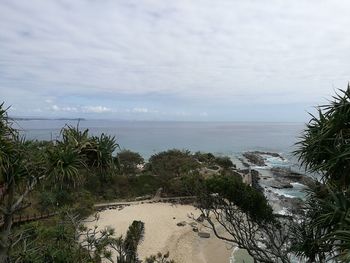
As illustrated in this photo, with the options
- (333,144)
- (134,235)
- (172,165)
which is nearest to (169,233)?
(134,235)

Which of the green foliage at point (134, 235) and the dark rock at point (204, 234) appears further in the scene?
the dark rock at point (204, 234)

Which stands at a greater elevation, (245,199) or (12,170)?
(12,170)

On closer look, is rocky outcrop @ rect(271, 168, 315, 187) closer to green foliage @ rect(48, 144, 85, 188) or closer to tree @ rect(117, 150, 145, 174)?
tree @ rect(117, 150, 145, 174)

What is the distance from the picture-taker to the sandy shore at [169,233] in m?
21.2

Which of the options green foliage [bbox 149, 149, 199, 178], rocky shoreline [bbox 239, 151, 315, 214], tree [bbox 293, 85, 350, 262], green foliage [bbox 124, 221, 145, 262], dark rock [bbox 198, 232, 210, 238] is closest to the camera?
tree [bbox 293, 85, 350, 262]

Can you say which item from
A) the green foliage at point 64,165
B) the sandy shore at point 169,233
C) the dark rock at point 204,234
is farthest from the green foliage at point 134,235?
the green foliage at point 64,165

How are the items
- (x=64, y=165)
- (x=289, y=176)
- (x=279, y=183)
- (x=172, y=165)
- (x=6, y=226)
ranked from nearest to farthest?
(x=6, y=226) → (x=64, y=165) → (x=172, y=165) → (x=279, y=183) → (x=289, y=176)

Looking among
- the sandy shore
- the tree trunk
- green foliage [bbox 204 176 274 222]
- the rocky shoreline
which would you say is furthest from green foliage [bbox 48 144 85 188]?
the rocky shoreline

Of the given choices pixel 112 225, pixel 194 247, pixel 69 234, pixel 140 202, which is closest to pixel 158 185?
pixel 140 202

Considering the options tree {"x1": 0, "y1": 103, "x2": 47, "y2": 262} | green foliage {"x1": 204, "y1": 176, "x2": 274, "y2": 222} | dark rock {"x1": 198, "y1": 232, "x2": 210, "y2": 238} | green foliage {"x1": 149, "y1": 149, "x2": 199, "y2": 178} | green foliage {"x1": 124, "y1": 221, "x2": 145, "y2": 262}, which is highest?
tree {"x1": 0, "y1": 103, "x2": 47, "y2": 262}

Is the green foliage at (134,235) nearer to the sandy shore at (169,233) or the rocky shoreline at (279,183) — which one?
the sandy shore at (169,233)

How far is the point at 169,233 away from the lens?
2466 cm

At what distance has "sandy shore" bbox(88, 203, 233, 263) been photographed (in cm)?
2122

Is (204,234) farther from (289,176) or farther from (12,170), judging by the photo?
(289,176)
